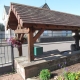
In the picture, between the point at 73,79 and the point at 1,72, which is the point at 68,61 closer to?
the point at 73,79

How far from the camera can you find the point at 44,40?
23312 millimetres

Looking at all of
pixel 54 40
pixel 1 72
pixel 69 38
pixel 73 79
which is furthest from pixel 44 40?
pixel 73 79

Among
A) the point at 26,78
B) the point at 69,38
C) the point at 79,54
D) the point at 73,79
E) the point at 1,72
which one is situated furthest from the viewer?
the point at 69,38

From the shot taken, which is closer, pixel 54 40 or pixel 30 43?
pixel 30 43

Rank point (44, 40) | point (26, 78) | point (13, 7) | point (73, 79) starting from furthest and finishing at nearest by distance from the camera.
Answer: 1. point (44, 40)
2. point (13, 7)
3. point (26, 78)
4. point (73, 79)

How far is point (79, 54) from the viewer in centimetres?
769

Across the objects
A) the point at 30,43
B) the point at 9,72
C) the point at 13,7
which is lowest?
the point at 9,72

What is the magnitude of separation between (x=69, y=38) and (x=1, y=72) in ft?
72.9

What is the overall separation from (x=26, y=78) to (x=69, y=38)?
22.8 metres

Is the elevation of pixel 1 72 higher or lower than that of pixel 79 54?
lower

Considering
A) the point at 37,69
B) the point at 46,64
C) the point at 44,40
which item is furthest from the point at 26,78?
the point at 44,40

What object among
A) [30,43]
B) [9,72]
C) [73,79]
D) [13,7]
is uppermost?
[13,7]

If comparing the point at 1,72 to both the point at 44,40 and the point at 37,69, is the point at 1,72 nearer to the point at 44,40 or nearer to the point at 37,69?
the point at 37,69

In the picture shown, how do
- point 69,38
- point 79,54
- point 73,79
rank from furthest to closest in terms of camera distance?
1. point 69,38
2. point 79,54
3. point 73,79
